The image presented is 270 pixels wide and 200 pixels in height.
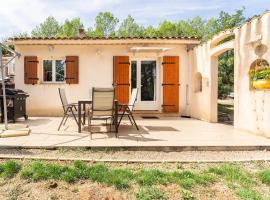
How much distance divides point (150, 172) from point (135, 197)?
23.8 inches

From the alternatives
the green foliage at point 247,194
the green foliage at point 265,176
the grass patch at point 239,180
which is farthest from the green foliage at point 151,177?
the green foliage at point 265,176

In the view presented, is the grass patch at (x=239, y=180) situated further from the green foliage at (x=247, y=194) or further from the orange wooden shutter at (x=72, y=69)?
the orange wooden shutter at (x=72, y=69)

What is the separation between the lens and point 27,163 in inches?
167

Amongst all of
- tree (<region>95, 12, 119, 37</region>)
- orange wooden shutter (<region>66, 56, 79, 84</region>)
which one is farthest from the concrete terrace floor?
tree (<region>95, 12, 119, 37</region>)

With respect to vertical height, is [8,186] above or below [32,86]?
below

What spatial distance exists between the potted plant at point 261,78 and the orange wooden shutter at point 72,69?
6.30 metres

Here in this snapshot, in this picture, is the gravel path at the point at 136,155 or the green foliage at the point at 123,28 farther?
the green foliage at the point at 123,28

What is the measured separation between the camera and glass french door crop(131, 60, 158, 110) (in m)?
11.1

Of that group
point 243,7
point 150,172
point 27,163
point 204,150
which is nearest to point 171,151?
point 204,150

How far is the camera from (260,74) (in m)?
6.20

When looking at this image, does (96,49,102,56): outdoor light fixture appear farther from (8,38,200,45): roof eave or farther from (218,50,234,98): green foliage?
(218,50,234,98): green foliage

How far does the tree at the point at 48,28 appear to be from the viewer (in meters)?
36.2

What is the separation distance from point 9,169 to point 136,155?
A: 1.90 meters

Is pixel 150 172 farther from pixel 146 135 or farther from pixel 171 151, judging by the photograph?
pixel 146 135
